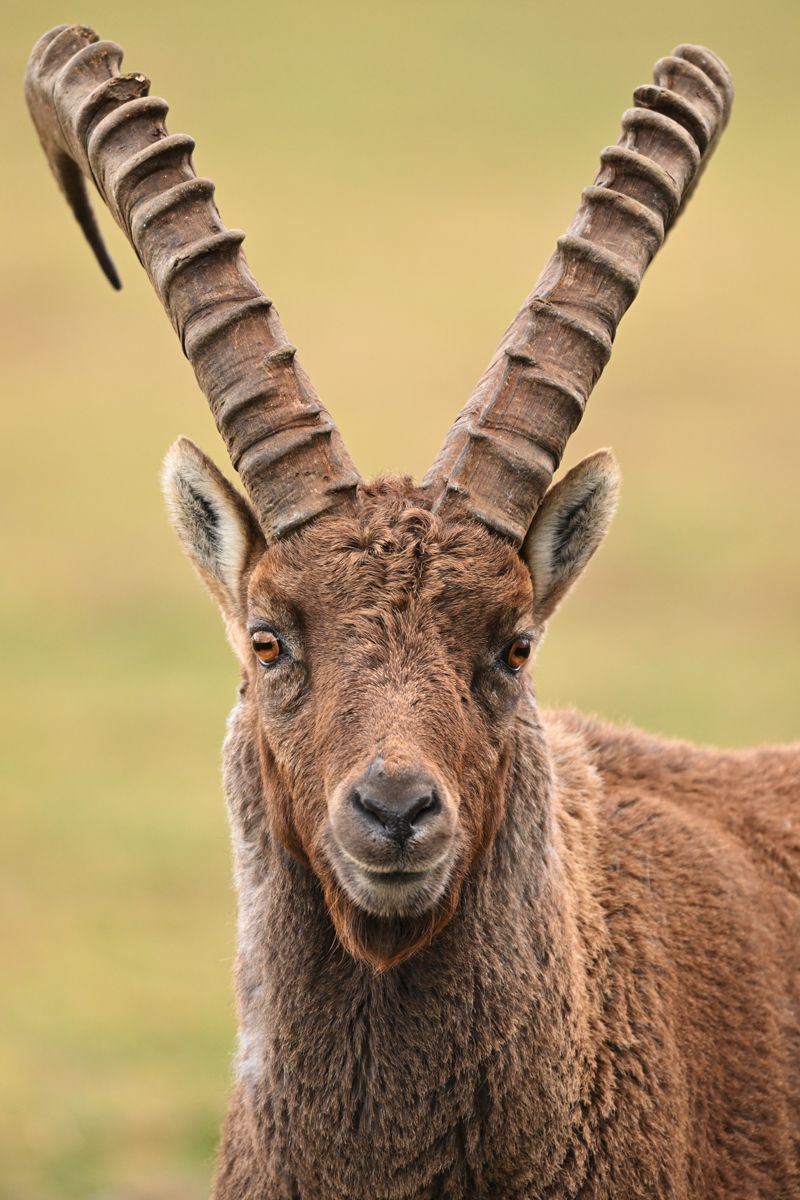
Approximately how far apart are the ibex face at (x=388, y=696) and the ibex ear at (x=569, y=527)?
0.23ft

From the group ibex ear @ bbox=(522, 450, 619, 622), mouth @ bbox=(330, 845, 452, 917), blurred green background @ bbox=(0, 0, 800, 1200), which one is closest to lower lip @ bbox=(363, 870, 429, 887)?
mouth @ bbox=(330, 845, 452, 917)

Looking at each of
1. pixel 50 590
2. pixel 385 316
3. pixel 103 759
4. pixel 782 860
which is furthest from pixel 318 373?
pixel 782 860

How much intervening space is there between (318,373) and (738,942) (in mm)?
48144

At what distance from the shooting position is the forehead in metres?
7.10

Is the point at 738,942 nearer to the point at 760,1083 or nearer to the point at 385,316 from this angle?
the point at 760,1083

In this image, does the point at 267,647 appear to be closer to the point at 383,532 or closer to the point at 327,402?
the point at 383,532

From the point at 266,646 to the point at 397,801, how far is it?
45.4 inches

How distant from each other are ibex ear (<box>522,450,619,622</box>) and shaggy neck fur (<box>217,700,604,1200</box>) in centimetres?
62

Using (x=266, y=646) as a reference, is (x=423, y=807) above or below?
below

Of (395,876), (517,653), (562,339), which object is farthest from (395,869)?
(562,339)

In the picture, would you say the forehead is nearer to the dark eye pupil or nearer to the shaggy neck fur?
the dark eye pupil

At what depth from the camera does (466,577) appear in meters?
7.14

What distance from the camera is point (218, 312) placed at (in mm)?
7594

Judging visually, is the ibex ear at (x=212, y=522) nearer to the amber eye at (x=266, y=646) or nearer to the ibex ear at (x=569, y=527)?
the amber eye at (x=266, y=646)
